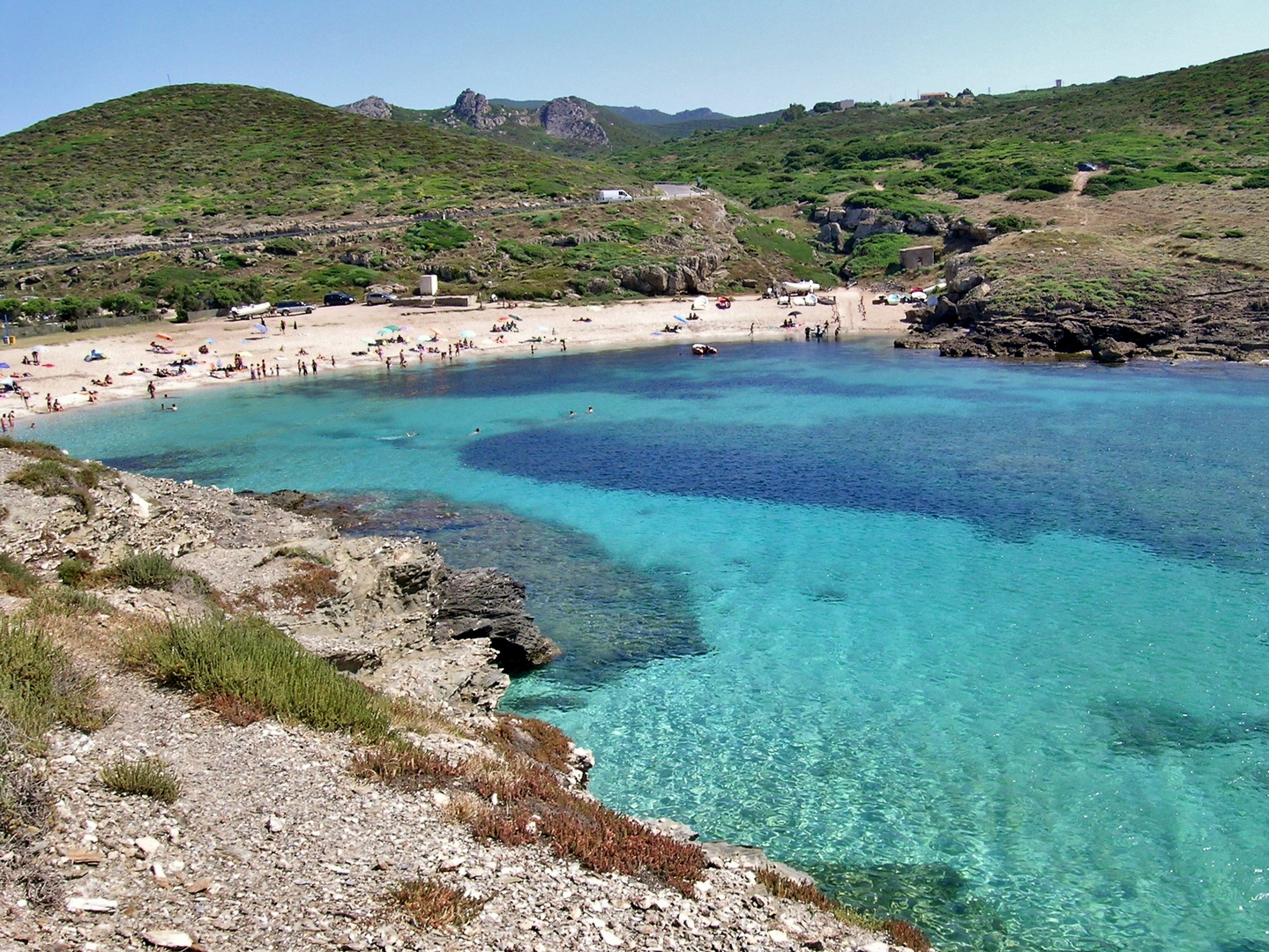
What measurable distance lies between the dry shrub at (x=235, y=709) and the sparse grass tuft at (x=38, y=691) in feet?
3.71

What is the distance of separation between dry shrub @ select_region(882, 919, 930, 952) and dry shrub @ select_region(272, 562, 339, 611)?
42.4 feet

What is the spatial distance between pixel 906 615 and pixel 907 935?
11.3 meters

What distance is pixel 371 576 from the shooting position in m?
20.1

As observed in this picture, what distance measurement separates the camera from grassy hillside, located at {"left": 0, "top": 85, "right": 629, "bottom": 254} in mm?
91188

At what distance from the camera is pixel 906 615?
21.2 meters

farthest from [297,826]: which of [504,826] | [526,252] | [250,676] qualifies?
[526,252]

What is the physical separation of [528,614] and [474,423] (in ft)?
81.0

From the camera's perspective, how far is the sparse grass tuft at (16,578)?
14.2 m

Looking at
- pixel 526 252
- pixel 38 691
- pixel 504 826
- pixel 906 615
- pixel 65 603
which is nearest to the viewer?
pixel 504 826

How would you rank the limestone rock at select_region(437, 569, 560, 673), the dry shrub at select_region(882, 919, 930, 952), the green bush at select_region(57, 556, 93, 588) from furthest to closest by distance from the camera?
the limestone rock at select_region(437, 569, 560, 673) → the green bush at select_region(57, 556, 93, 588) → the dry shrub at select_region(882, 919, 930, 952)

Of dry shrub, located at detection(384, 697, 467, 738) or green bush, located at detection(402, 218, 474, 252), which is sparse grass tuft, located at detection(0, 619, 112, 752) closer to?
dry shrub, located at detection(384, 697, 467, 738)

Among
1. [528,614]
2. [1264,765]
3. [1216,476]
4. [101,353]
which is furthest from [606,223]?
[1264,765]

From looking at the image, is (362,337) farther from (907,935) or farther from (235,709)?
(907,935)

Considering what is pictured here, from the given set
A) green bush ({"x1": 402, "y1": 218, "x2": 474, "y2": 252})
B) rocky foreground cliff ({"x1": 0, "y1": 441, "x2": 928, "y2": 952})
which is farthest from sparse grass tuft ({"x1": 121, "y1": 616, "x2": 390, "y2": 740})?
green bush ({"x1": 402, "y1": 218, "x2": 474, "y2": 252})
